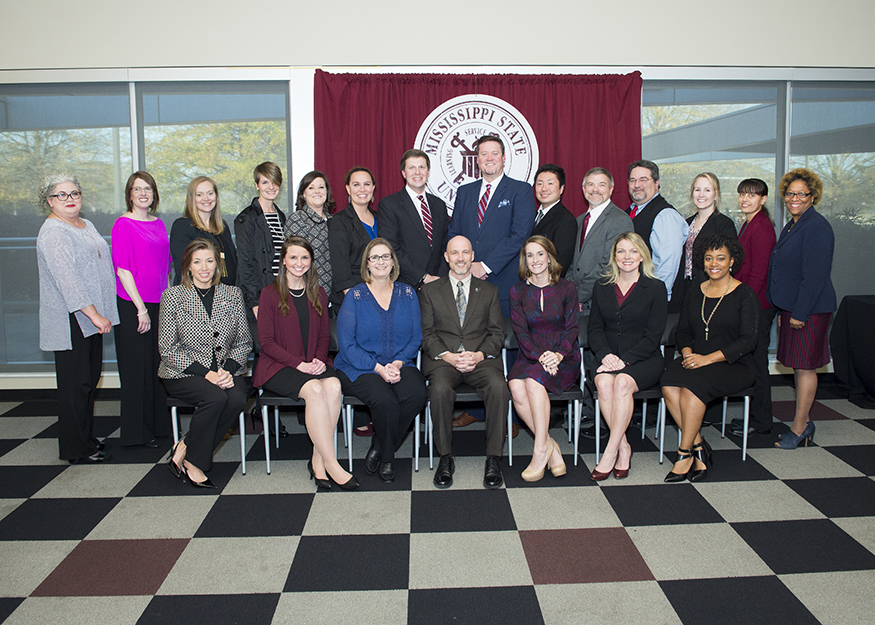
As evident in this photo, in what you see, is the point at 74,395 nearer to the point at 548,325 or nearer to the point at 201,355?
the point at 201,355

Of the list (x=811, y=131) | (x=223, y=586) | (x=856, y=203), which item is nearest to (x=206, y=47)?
(x=223, y=586)

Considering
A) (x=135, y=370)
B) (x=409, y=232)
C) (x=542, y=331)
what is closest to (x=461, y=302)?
(x=542, y=331)

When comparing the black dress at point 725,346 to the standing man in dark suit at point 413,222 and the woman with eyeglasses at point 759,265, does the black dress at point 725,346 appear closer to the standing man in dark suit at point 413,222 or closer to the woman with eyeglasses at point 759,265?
the woman with eyeglasses at point 759,265

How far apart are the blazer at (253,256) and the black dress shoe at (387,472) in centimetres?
133

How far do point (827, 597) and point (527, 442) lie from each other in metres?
1.83

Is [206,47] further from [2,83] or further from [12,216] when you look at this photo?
[12,216]

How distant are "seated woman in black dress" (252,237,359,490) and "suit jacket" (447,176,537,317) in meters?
1.08

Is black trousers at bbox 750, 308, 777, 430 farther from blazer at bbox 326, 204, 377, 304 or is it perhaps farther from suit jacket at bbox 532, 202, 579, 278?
blazer at bbox 326, 204, 377, 304

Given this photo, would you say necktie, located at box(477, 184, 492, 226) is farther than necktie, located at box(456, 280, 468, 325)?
Yes

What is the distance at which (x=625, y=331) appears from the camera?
337cm

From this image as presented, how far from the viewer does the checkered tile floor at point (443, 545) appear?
2.08 m

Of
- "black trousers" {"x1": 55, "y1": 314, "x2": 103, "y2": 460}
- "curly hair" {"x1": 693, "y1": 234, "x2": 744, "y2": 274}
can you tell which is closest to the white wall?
"curly hair" {"x1": 693, "y1": 234, "x2": 744, "y2": 274}

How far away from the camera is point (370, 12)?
4.56 meters

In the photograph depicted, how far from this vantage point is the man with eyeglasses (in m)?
3.68
